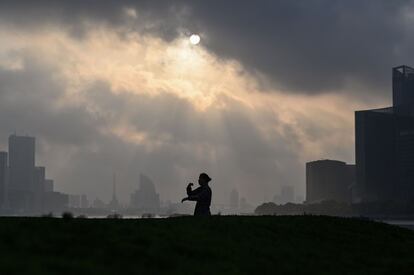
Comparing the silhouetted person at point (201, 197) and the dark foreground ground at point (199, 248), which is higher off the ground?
the silhouetted person at point (201, 197)

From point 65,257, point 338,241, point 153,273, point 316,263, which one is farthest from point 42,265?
point 338,241

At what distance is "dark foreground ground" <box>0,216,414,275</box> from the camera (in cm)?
1530

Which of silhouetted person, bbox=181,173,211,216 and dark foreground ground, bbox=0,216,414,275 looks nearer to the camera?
dark foreground ground, bbox=0,216,414,275

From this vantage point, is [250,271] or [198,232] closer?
[250,271]

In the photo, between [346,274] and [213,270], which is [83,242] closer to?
[213,270]

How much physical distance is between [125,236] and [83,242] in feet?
6.24

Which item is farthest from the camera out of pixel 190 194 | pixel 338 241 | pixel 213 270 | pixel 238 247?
pixel 190 194

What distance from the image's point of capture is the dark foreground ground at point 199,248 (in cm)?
1530

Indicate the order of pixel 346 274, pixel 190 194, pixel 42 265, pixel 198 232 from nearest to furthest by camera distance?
pixel 42 265 < pixel 346 274 < pixel 198 232 < pixel 190 194

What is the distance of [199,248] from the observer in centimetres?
1886

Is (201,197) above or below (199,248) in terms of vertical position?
above

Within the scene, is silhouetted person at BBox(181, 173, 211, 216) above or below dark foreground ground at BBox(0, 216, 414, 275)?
above

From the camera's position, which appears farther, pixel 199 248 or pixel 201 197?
pixel 201 197

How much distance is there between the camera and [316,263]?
65.5 ft
